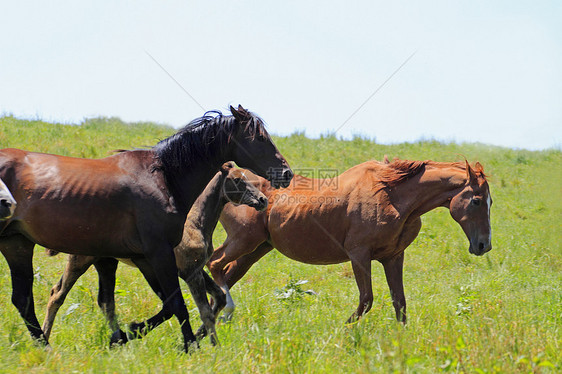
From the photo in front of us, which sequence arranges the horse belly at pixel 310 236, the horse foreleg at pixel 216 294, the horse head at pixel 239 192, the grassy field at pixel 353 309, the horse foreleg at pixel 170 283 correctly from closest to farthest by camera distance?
the grassy field at pixel 353 309 < the horse foreleg at pixel 170 283 < the horse foreleg at pixel 216 294 < the horse head at pixel 239 192 < the horse belly at pixel 310 236

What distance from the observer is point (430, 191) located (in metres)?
6.93

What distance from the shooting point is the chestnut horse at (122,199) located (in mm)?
5020

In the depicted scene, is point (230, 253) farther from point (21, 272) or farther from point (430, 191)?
point (21, 272)

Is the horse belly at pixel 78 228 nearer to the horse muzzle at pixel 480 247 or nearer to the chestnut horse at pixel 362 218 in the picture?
the chestnut horse at pixel 362 218

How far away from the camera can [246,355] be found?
4.48 meters

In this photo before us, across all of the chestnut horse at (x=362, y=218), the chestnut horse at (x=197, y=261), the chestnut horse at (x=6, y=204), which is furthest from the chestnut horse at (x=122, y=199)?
the chestnut horse at (x=362, y=218)

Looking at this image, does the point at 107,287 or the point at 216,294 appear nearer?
the point at 107,287

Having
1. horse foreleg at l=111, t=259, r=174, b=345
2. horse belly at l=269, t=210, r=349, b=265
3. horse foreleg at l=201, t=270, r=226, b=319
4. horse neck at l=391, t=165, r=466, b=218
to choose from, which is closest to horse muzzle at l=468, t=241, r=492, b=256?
horse neck at l=391, t=165, r=466, b=218

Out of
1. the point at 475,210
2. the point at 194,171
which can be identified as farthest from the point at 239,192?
the point at 475,210

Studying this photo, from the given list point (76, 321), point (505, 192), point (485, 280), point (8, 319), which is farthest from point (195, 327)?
point (505, 192)

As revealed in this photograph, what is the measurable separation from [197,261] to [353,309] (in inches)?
102

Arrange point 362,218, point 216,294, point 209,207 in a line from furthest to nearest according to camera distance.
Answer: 1. point 362,218
2. point 209,207
3. point 216,294

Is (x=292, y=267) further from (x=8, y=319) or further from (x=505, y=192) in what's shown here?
(x=505, y=192)

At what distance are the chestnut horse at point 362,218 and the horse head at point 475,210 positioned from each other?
11 millimetres
